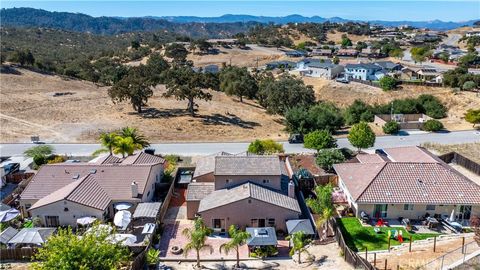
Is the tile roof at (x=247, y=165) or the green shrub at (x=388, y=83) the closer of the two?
the tile roof at (x=247, y=165)

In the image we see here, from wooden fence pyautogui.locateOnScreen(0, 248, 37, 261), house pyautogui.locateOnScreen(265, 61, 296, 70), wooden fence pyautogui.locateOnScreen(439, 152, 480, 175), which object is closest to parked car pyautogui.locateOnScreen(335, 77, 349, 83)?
house pyautogui.locateOnScreen(265, 61, 296, 70)

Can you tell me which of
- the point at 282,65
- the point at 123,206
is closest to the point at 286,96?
the point at 123,206

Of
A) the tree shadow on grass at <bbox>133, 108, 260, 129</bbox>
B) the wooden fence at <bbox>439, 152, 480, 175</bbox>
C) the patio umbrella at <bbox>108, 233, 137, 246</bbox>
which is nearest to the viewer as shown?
the patio umbrella at <bbox>108, 233, 137, 246</bbox>

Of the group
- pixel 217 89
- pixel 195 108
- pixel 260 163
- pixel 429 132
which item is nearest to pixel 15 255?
pixel 260 163

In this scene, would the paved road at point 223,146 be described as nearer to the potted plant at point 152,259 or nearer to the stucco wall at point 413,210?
the stucco wall at point 413,210

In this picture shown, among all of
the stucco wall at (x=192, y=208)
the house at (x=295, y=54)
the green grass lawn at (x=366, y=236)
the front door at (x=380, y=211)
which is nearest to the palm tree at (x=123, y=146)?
the stucco wall at (x=192, y=208)

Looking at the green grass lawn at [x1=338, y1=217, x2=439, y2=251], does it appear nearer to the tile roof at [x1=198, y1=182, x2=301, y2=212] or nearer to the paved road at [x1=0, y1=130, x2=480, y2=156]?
A: the tile roof at [x1=198, y1=182, x2=301, y2=212]

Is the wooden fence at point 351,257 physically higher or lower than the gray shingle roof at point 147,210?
lower
